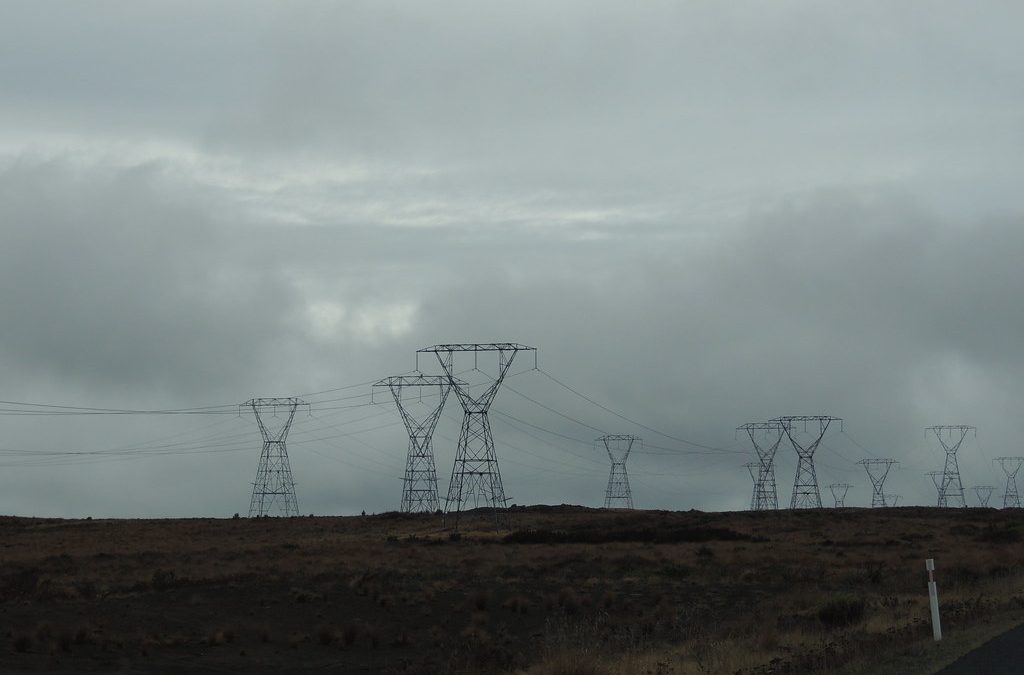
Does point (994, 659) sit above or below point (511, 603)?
below

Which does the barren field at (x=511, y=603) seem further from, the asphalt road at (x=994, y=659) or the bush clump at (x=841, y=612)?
the asphalt road at (x=994, y=659)

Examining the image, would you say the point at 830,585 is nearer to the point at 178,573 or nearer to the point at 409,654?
the point at 409,654

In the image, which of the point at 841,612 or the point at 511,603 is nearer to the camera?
the point at 841,612

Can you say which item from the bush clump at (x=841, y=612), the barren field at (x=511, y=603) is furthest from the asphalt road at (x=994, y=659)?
the bush clump at (x=841, y=612)

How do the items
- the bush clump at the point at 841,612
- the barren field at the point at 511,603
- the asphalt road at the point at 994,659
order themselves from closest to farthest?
the asphalt road at the point at 994,659 < the barren field at the point at 511,603 < the bush clump at the point at 841,612

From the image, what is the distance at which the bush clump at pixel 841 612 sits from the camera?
98.7 ft

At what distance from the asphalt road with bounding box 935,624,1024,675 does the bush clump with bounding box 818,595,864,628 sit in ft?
25.5

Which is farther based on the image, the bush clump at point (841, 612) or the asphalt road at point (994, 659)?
the bush clump at point (841, 612)

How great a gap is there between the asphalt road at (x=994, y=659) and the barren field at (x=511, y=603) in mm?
416

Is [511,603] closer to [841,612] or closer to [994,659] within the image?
[841,612]

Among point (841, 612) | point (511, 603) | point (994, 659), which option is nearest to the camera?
point (994, 659)

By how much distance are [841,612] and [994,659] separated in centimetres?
1160

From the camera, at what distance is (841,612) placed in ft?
100

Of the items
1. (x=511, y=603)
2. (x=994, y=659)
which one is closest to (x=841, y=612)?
(x=994, y=659)
